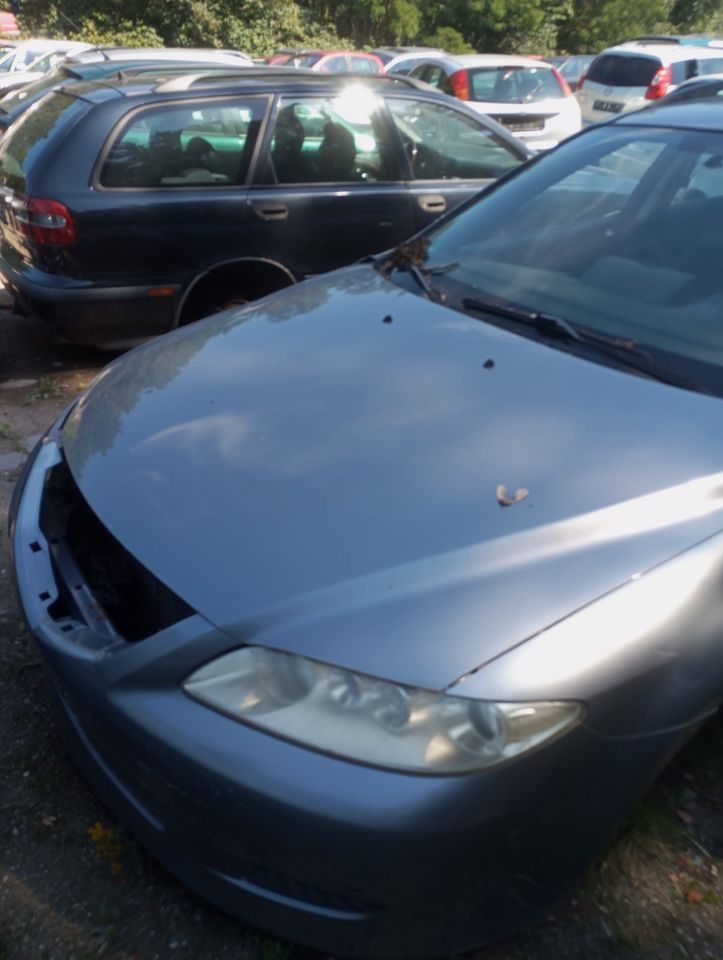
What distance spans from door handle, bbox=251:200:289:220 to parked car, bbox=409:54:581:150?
692cm

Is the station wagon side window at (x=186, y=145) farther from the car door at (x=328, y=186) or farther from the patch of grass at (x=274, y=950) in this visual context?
the patch of grass at (x=274, y=950)

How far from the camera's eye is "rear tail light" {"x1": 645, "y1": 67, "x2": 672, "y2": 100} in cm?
1299

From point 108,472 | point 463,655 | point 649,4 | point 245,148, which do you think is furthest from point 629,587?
point 649,4

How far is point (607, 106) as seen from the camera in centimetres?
1369

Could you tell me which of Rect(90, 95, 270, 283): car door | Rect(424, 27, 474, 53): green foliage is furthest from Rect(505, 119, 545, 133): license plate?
Rect(424, 27, 474, 53): green foliage

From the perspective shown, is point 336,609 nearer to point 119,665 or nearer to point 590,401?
Answer: point 119,665

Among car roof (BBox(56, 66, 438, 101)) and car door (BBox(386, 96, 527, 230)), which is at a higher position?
car roof (BBox(56, 66, 438, 101))

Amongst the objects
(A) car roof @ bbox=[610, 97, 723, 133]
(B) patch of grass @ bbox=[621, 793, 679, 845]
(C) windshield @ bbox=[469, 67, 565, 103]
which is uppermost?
(A) car roof @ bbox=[610, 97, 723, 133]

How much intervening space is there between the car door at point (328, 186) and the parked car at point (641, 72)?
332 inches

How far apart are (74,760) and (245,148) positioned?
3.83m

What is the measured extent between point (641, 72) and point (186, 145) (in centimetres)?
1025

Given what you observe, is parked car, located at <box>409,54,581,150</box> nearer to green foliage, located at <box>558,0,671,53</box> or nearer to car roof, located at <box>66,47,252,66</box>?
car roof, located at <box>66,47,252,66</box>

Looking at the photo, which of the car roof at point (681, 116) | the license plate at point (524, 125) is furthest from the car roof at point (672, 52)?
the car roof at point (681, 116)

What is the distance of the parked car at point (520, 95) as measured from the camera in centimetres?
1136
